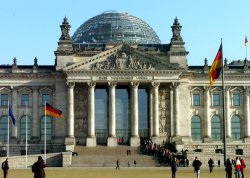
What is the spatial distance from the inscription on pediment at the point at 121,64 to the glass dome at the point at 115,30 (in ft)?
64.5

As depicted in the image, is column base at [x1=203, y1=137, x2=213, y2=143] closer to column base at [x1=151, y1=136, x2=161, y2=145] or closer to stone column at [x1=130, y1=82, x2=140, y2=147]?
column base at [x1=151, y1=136, x2=161, y2=145]

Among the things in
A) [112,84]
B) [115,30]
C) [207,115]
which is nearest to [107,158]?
[112,84]

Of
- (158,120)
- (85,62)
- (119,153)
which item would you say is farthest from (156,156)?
(85,62)

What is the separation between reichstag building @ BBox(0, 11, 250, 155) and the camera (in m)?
105

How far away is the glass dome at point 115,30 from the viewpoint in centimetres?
12606

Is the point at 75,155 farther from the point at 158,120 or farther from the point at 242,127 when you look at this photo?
the point at 242,127

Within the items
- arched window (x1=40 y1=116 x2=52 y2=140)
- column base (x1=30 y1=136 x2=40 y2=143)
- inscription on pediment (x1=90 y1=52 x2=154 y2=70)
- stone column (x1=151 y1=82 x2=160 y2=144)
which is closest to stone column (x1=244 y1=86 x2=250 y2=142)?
stone column (x1=151 y1=82 x2=160 y2=144)

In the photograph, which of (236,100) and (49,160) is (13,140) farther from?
(236,100)

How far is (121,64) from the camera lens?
345 feet

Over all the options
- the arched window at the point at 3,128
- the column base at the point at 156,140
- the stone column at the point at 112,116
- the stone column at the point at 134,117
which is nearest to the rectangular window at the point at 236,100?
the column base at the point at 156,140

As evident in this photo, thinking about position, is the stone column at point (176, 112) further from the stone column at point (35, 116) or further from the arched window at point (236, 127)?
the stone column at point (35, 116)

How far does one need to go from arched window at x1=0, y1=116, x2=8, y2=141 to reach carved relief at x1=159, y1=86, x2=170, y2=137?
26041mm

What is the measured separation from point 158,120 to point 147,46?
16705mm

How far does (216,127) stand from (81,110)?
23939mm
